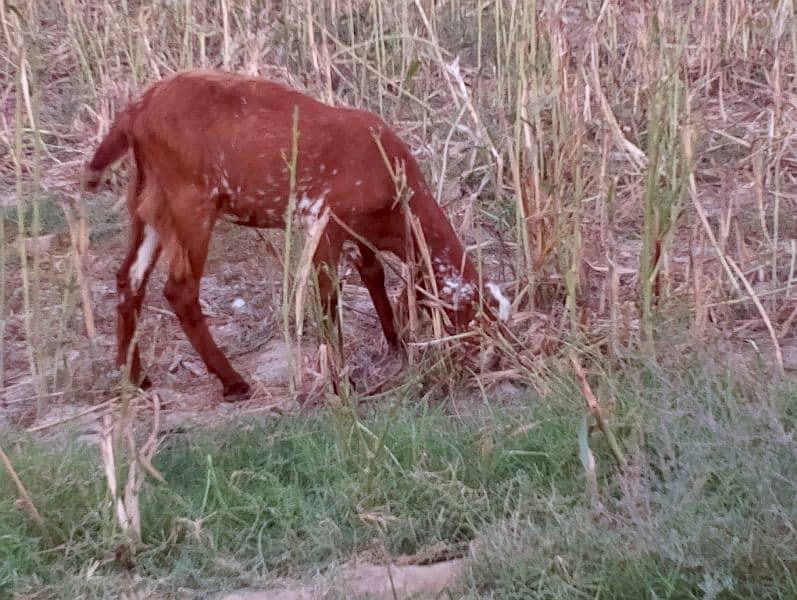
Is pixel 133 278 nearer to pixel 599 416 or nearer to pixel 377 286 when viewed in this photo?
pixel 377 286

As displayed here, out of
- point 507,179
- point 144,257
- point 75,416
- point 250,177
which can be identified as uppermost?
point 250,177

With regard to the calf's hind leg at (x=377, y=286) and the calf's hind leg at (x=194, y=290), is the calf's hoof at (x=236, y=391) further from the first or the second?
the calf's hind leg at (x=377, y=286)

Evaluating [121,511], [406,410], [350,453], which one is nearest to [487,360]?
[406,410]

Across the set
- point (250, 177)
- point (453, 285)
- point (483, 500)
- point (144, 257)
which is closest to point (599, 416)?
point (483, 500)

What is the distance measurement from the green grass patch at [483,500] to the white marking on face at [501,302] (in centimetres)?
53

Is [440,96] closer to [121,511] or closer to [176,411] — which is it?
[176,411]

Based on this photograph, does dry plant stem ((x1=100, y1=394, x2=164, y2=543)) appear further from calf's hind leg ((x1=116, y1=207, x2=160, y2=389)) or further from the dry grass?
calf's hind leg ((x1=116, y1=207, x2=160, y2=389))

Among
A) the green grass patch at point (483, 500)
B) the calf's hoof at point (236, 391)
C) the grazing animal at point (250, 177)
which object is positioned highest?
the grazing animal at point (250, 177)

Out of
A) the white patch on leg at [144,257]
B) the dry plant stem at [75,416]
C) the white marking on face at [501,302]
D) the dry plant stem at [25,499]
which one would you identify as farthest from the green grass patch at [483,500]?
the white patch on leg at [144,257]

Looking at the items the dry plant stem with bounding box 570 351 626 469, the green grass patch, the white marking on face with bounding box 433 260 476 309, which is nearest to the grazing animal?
the white marking on face with bounding box 433 260 476 309

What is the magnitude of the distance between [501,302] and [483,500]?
3.62 feet

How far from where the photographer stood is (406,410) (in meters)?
3.37

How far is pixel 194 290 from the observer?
383 centimetres

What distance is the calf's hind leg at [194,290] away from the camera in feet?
12.4
